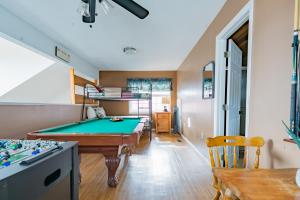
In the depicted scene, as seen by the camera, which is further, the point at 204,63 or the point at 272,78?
the point at 204,63

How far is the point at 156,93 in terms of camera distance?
6.16m

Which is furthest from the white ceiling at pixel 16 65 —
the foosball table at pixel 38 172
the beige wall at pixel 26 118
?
the foosball table at pixel 38 172

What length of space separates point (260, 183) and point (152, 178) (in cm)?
167

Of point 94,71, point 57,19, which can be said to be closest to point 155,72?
point 94,71

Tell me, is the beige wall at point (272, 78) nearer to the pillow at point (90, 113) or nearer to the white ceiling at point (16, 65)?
the white ceiling at point (16, 65)

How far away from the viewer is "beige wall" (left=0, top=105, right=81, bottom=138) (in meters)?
2.08

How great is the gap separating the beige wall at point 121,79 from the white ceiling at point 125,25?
2.06m

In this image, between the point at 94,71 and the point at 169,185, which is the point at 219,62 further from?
the point at 94,71

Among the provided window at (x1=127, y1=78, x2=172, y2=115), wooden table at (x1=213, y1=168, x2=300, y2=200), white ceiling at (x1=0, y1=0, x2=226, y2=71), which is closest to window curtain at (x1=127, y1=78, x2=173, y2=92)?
window at (x1=127, y1=78, x2=172, y2=115)

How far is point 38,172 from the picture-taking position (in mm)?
741

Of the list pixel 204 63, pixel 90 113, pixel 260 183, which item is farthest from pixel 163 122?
pixel 260 183

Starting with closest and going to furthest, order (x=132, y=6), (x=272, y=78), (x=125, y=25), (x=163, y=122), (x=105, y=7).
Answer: (x=272, y=78) < (x=132, y=6) < (x=105, y=7) < (x=125, y=25) < (x=163, y=122)

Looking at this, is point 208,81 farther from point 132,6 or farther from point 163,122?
point 163,122

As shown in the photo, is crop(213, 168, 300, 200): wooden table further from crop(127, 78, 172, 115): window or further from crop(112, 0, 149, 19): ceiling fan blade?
crop(127, 78, 172, 115): window
